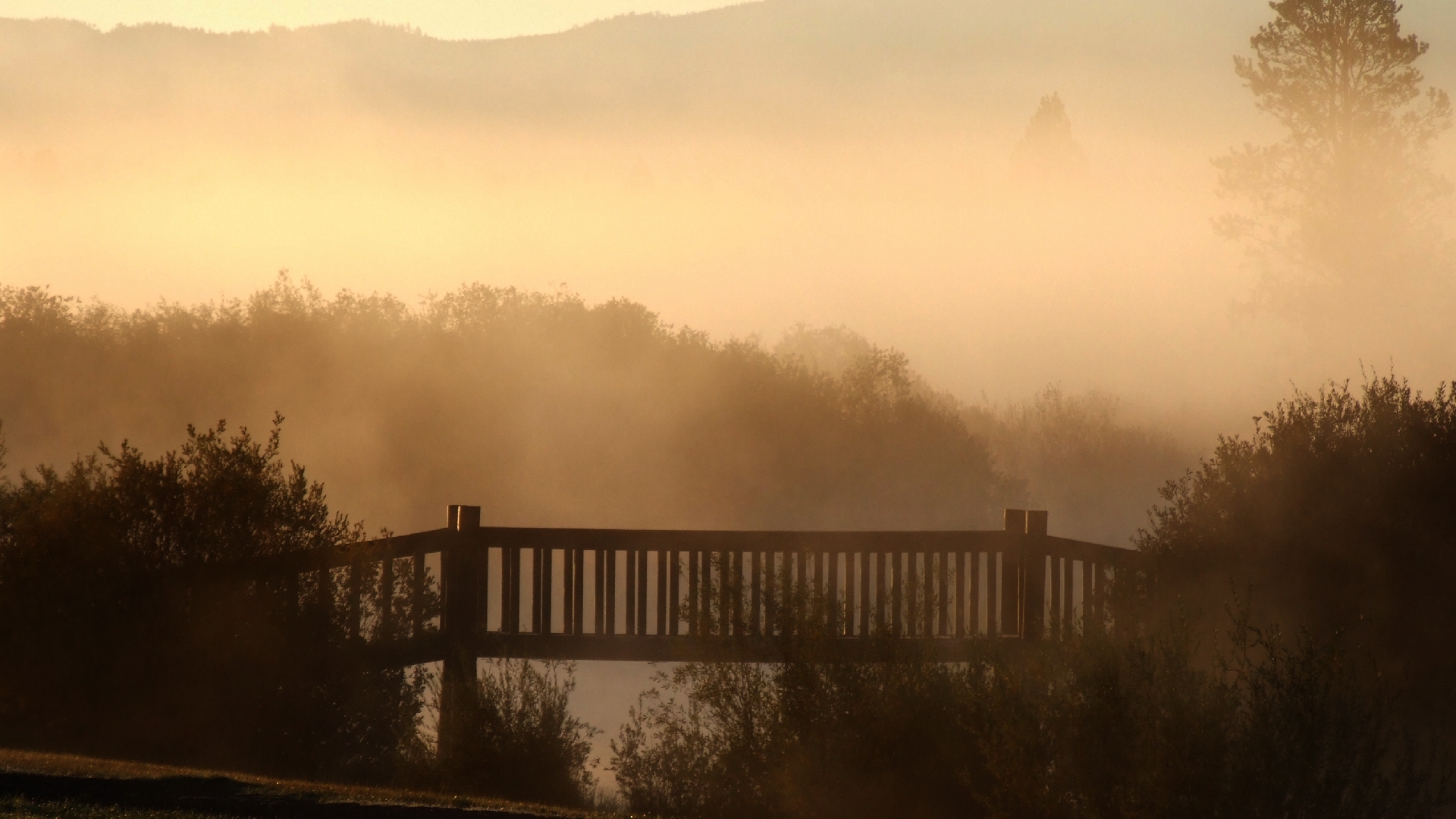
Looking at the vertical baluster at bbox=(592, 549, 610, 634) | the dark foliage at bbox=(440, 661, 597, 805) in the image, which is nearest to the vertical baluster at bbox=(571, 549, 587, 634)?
the vertical baluster at bbox=(592, 549, 610, 634)

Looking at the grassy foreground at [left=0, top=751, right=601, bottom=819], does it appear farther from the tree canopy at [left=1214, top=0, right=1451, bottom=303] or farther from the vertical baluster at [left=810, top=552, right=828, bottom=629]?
the tree canopy at [left=1214, top=0, right=1451, bottom=303]

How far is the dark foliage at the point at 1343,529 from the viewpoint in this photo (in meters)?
10.1

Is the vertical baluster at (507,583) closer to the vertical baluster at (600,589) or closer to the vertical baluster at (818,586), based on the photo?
the vertical baluster at (600,589)

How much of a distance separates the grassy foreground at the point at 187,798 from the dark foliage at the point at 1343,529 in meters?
5.26

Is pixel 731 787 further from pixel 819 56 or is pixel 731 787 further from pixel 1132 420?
pixel 819 56

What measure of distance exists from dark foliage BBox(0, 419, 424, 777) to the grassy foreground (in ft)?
4.98

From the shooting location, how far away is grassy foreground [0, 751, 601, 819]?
7.55 metres

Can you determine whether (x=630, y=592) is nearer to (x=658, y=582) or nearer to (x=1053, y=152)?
(x=658, y=582)

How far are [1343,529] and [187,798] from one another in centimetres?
797

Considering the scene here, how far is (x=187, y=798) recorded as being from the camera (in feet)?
26.0

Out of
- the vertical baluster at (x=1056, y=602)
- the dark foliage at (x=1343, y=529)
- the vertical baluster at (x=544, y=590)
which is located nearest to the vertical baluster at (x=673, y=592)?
the vertical baluster at (x=544, y=590)

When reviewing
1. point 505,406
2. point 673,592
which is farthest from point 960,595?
point 505,406

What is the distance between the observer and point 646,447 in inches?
1002

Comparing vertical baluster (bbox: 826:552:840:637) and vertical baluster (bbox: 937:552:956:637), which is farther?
vertical baluster (bbox: 937:552:956:637)
